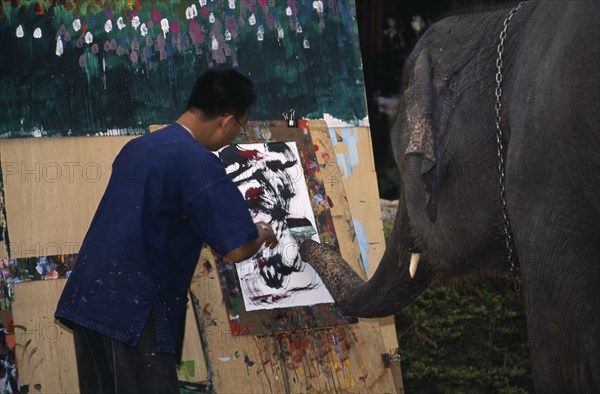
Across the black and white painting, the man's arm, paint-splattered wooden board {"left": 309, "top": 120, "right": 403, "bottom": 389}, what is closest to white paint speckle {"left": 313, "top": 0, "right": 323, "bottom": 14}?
paint-splattered wooden board {"left": 309, "top": 120, "right": 403, "bottom": 389}

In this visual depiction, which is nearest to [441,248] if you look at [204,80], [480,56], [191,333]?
[480,56]

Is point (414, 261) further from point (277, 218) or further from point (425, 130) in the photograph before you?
point (277, 218)

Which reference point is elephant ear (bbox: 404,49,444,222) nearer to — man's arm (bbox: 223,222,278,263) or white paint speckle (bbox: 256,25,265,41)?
man's arm (bbox: 223,222,278,263)

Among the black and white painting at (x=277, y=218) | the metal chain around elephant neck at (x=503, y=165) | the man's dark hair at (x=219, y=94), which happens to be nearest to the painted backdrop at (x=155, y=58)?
the black and white painting at (x=277, y=218)

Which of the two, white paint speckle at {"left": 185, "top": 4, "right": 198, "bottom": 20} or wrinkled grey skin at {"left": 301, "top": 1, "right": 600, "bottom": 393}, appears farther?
white paint speckle at {"left": 185, "top": 4, "right": 198, "bottom": 20}

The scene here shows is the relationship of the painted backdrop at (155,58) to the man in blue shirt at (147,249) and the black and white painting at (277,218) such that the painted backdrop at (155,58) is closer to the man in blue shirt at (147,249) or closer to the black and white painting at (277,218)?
the black and white painting at (277,218)

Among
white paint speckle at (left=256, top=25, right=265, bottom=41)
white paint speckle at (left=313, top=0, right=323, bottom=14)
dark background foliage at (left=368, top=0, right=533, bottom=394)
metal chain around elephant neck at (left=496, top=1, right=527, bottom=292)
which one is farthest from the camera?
dark background foliage at (left=368, top=0, right=533, bottom=394)

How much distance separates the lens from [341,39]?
5398 mm

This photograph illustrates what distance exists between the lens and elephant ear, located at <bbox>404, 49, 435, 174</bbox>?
12.1 ft

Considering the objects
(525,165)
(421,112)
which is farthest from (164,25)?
(525,165)

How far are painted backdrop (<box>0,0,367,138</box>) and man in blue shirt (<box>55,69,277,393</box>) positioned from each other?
1.13m

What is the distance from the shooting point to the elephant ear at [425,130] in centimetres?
368

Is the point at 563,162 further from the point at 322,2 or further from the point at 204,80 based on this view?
the point at 322,2

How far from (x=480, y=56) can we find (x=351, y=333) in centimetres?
A: 180
